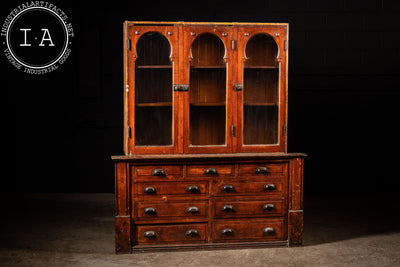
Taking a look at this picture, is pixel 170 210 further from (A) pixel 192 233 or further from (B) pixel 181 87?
(B) pixel 181 87

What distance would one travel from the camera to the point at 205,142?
388 centimetres

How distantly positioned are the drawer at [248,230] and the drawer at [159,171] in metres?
0.56

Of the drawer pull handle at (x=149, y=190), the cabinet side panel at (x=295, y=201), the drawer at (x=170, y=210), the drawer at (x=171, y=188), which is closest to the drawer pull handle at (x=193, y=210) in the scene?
the drawer at (x=170, y=210)

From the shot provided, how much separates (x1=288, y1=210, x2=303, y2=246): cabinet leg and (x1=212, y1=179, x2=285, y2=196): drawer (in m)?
0.22

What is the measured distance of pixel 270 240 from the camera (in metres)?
3.88

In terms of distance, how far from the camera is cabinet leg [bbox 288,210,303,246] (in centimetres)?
388

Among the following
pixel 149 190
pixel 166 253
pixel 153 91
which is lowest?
pixel 166 253

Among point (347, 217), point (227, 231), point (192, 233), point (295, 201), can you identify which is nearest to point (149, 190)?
point (192, 233)

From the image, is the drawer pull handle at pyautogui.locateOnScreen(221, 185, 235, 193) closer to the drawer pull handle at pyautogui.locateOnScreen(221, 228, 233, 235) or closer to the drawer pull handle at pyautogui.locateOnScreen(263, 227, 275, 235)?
the drawer pull handle at pyautogui.locateOnScreen(221, 228, 233, 235)

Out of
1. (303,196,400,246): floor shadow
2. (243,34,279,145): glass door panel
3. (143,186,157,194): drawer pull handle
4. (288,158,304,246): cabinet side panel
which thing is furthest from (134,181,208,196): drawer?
(303,196,400,246): floor shadow

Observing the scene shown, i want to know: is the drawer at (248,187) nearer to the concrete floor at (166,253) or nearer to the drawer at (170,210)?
the drawer at (170,210)

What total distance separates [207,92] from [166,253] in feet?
4.74

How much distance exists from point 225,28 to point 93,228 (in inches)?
95.6

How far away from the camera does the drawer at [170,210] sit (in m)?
3.71
